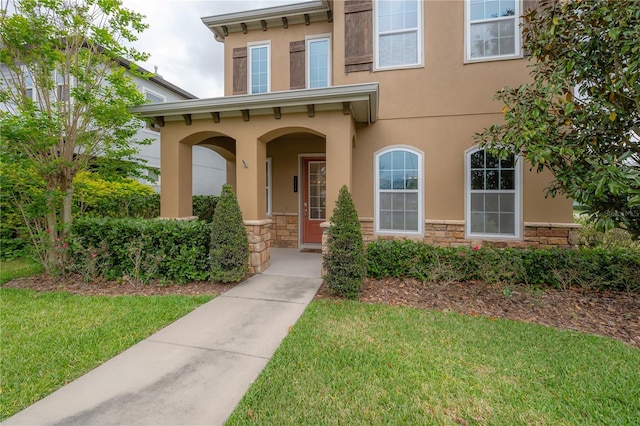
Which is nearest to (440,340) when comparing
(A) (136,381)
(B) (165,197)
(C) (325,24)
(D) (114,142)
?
(A) (136,381)

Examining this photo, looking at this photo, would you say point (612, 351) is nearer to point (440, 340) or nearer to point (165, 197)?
point (440, 340)

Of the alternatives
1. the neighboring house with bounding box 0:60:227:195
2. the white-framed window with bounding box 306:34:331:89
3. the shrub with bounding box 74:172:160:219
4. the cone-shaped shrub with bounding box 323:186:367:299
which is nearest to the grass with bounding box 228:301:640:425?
the cone-shaped shrub with bounding box 323:186:367:299

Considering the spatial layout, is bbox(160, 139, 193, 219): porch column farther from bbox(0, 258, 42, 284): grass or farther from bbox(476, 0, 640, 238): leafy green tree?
bbox(476, 0, 640, 238): leafy green tree

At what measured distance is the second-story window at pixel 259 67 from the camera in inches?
326

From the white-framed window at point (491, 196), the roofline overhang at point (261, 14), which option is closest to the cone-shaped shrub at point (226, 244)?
the white-framed window at point (491, 196)

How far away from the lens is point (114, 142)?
19.0 ft

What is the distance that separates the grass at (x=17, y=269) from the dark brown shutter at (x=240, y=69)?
6316 millimetres

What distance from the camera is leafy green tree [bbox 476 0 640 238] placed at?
3.50 m

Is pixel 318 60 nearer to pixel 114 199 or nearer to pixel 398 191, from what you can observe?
pixel 398 191

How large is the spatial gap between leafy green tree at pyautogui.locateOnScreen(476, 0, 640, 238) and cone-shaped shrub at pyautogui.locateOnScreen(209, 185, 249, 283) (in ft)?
15.2

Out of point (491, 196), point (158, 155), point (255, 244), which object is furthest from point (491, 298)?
point (158, 155)

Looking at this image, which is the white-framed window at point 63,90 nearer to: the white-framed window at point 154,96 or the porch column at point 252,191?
the porch column at point 252,191

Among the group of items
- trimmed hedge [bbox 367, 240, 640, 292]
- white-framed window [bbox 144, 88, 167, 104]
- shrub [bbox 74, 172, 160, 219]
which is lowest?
trimmed hedge [bbox 367, 240, 640, 292]

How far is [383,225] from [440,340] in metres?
3.85
